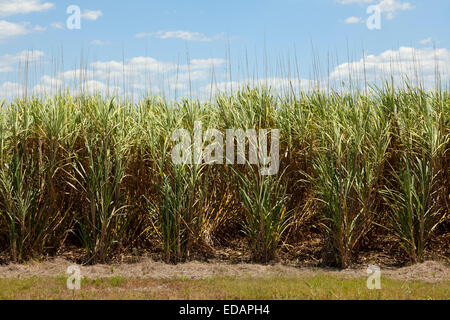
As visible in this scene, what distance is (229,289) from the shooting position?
569 cm

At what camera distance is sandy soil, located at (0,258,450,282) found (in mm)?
6477

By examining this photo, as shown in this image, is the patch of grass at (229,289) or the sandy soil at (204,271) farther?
the sandy soil at (204,271)

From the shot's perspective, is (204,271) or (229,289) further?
(204,271)

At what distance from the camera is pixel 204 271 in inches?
261

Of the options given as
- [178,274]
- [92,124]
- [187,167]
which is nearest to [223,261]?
[178,274]

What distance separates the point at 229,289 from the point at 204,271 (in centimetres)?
101

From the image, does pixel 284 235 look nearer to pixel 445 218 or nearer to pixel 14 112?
pixel 445 218

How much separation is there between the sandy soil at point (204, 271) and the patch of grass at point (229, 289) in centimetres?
25

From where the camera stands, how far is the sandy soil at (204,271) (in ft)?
21.2

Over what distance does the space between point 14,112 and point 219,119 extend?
327cm

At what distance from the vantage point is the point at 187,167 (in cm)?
693

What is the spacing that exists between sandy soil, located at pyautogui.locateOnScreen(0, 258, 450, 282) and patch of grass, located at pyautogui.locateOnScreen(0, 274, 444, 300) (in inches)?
10.0

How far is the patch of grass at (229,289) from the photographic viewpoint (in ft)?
18.0

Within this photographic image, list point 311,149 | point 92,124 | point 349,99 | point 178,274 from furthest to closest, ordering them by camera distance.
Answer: point 349,99 < point 311,149 < point 92,124 < point 178,274
